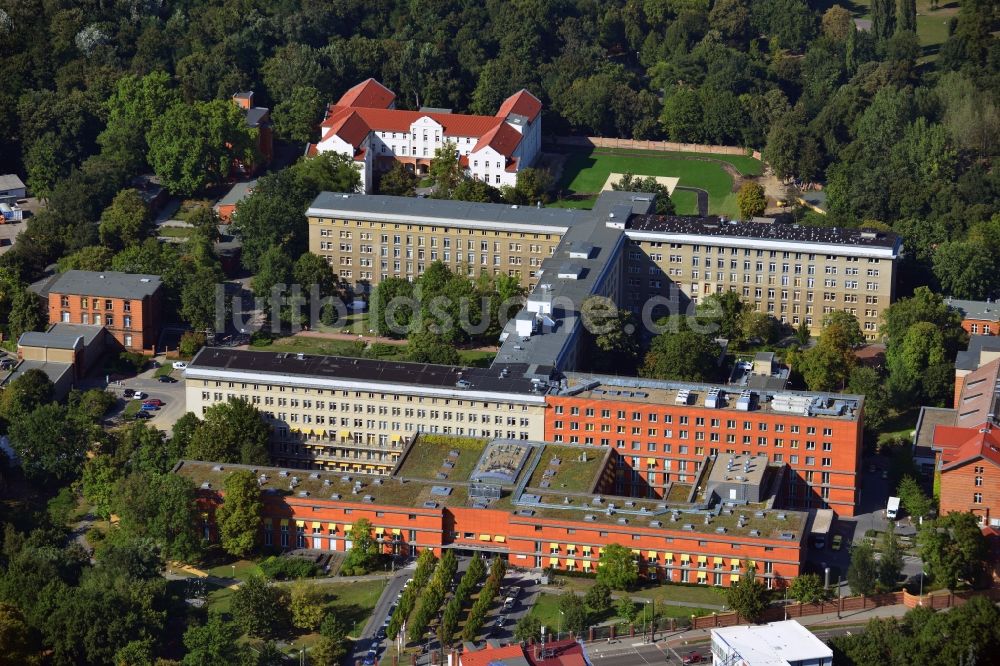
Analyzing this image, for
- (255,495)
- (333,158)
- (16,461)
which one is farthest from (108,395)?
(333,158)

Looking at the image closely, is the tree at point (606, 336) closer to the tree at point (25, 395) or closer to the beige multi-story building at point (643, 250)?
the beige multi-story building at point (643, 250)

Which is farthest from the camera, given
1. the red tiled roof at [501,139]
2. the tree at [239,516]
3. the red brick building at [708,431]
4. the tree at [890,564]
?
the red tiled roof at [501,139]

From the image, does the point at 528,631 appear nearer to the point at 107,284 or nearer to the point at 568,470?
the point at 568,470

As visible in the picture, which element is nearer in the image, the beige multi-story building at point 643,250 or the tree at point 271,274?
the beige multi-story building at point 643,250

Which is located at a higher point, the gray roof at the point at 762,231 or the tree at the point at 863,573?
the gray roof at the point at 762,231

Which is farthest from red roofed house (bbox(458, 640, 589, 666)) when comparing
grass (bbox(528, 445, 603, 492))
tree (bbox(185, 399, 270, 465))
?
tree (bbox(185, 399, 270, 465))

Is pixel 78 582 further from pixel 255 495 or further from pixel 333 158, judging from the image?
pixel 333 158

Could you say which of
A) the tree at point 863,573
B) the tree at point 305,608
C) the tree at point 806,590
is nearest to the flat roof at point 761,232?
the tree at point 863,573
